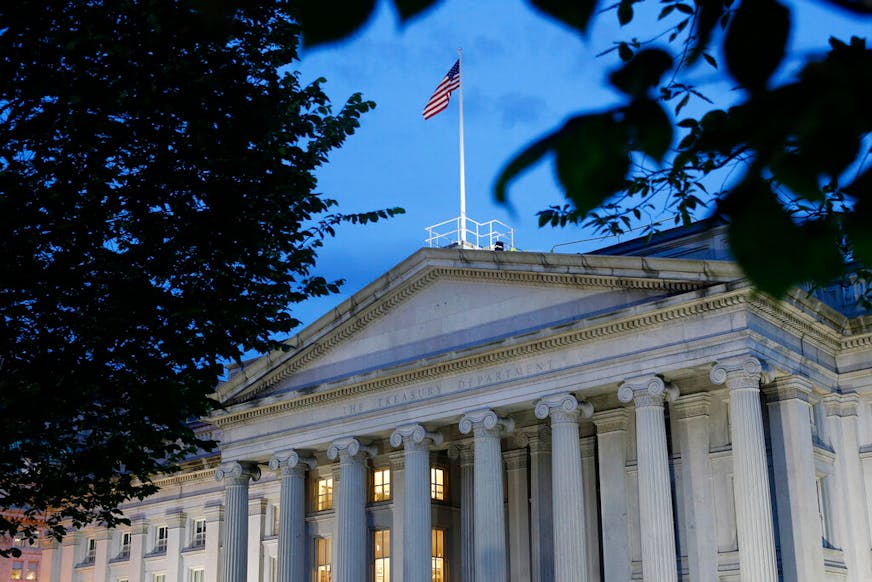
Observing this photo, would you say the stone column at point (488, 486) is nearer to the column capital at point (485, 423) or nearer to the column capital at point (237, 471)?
the column capital at point (485, 423)

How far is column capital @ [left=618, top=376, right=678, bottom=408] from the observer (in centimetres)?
3316

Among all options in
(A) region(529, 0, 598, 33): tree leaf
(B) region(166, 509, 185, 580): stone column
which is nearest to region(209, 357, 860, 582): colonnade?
(B) region(166, 509, 185, 580): stone column

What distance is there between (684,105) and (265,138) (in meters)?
7.57

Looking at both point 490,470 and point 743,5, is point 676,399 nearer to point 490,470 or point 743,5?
point 490,470

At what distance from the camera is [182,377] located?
18500 mm

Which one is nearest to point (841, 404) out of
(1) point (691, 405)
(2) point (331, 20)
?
(1) point (691, 405)

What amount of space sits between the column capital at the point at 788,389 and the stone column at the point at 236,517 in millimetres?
21044

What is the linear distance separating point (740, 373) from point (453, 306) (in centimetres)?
1129

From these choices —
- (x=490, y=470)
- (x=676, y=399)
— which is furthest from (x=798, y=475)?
(x=490, y=470)

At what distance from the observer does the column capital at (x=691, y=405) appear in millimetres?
35344

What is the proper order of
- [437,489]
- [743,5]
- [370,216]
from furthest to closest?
[437,489], [370,216], [743,5]

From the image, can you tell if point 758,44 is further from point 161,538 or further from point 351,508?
point 161,538

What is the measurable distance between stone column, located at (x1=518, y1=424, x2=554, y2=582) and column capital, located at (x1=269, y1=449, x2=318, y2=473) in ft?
28.0

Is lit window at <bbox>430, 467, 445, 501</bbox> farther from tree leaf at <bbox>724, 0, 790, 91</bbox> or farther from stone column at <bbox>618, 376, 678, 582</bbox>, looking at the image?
tree leaf at <bbox>724, 0, 790, 91</bbox>
